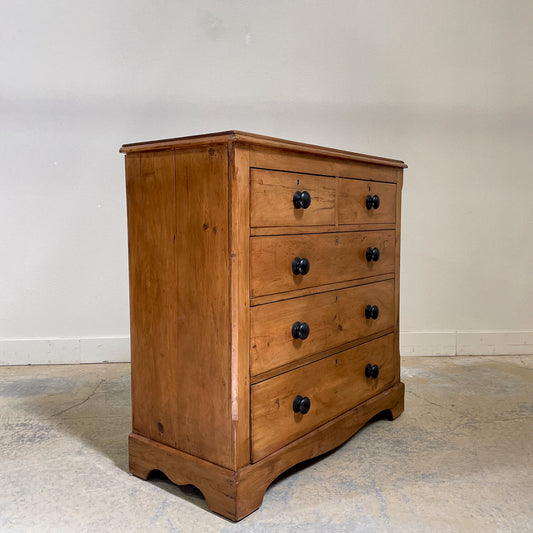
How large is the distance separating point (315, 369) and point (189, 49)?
7.52 ft

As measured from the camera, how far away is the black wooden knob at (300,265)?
183 centimetres

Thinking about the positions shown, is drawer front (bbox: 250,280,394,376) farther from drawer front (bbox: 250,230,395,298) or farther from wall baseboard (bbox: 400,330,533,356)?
wall baseboard (bbox: 400,330,533,356)

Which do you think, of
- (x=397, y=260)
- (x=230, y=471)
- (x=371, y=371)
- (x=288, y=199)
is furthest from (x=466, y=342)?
(x=230, y=471)

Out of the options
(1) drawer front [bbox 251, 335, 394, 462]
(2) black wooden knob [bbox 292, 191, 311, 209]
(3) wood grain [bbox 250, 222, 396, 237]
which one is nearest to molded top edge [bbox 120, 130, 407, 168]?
(2) black wooden knob [bbox 292, 191, 311, 209]

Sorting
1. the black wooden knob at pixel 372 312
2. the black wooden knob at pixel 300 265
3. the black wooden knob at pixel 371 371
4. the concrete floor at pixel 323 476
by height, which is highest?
the black wooden knob at pixel 300 265

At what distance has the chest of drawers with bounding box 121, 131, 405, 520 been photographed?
1637 mm

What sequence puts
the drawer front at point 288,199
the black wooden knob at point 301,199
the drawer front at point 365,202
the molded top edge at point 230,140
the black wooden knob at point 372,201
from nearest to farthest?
1. the molded top edge at point 230,140
2. the drawer front at point 288,199
3. the black wooden knob at point 301,199
4. the drawer front at point 365,202
5. the black wooden knob at point 372,201

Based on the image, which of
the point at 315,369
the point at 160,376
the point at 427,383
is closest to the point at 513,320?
the point at 427,383

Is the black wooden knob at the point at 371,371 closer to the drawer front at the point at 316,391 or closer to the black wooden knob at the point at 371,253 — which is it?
the drawer front at the point at 316,391

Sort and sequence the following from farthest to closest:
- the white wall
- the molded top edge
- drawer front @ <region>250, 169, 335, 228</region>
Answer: the white wall, drawer front @ <region>250, 169, 335, 228</region>, the molded top edge

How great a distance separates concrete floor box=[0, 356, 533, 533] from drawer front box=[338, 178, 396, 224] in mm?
930

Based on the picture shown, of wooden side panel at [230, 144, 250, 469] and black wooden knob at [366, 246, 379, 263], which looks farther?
black wooden knob at [366, 246, 379, 263]

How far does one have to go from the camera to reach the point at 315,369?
78.4 inches

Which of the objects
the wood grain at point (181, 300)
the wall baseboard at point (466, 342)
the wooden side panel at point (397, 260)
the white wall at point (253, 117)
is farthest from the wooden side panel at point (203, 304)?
the wall baseboard at point (466, 342)
